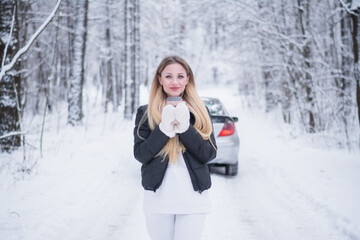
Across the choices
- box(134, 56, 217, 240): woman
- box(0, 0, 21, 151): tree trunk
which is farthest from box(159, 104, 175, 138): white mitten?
box(0, 0, 21, 151): tree trunk

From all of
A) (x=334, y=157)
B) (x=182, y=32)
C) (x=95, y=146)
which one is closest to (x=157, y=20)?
(x=182, y=32)

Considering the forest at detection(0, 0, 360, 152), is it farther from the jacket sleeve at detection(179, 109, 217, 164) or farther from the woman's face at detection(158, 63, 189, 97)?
the jacket sleeve at detection(179, 109, 217, 164)

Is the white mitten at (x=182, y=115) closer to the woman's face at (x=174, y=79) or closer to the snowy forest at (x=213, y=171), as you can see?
the woman's face at (x=174, y=79)

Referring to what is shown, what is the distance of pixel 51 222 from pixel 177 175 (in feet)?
7.98

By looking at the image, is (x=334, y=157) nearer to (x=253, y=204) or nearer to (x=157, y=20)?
(x=253, y=204)

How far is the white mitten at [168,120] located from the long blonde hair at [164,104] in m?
0.16

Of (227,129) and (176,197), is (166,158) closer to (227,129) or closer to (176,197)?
(176,197)

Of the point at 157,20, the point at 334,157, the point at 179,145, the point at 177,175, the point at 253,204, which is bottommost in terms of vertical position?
the point at 253,204

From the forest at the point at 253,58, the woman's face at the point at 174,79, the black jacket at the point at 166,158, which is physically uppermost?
the forest at the point at 253,58

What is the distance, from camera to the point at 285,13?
8.80 meters

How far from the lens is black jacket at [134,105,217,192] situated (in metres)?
1.59

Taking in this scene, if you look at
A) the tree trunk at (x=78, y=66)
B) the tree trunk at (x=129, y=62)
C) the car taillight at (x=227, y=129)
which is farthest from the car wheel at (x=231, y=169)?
the tree trunk at (x=129, y=62)

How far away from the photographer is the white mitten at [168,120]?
4.93 feet

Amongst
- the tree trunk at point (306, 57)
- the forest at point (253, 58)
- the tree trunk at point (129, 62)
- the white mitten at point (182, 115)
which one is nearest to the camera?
the white mitten at point (182, 115)
